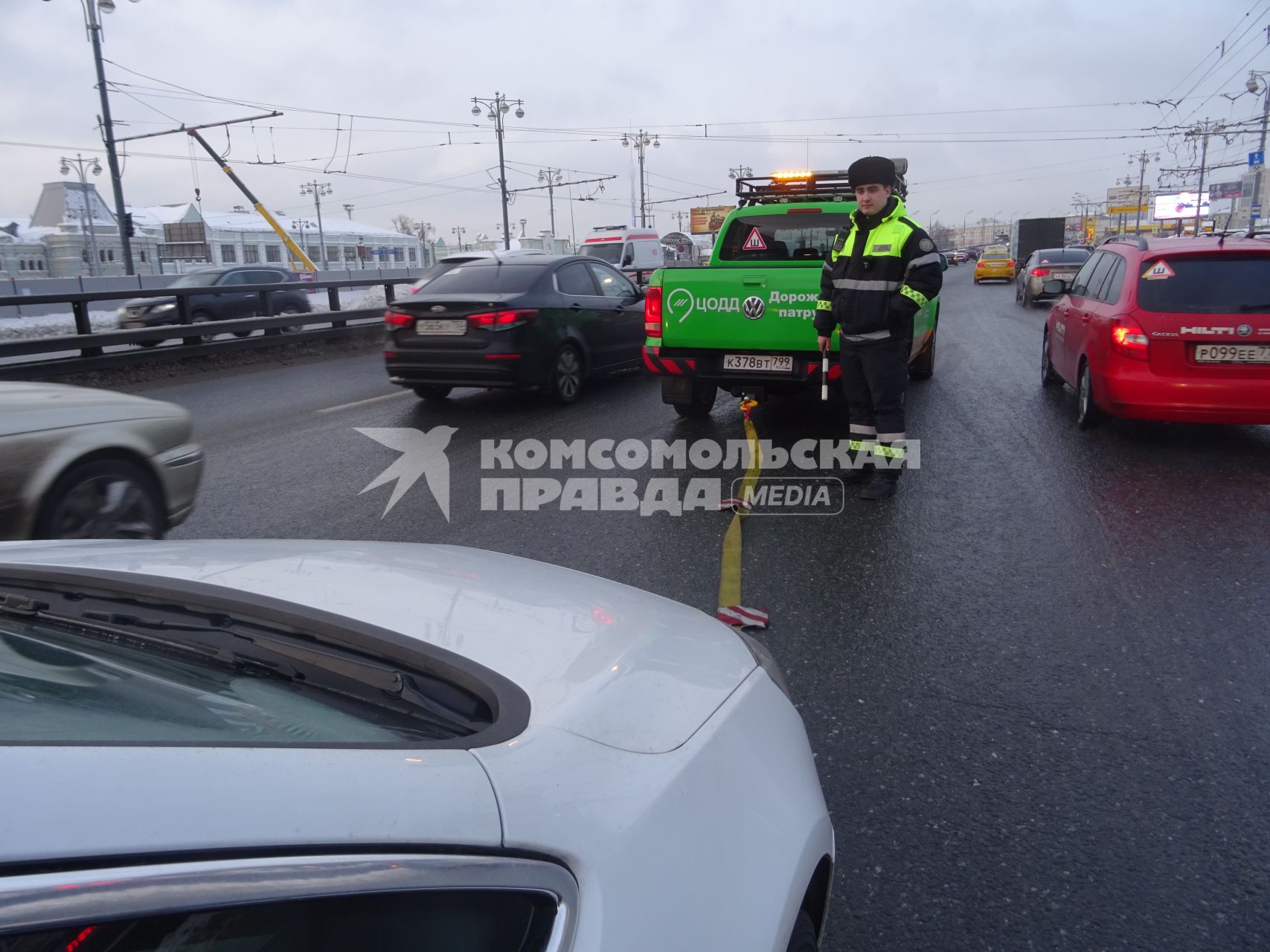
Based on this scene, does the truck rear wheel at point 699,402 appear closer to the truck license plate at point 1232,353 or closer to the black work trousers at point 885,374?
the black work trousers at point 885,374

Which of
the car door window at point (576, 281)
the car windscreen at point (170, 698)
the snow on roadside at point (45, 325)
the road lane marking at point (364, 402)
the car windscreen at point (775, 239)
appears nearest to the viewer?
the car windscreen at point (170, 698)

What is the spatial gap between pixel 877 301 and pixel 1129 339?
244 cm

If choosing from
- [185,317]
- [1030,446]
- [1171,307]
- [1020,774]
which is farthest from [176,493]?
[185,317]

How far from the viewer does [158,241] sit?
6575 cm

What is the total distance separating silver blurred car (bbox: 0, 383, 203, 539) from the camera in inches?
164

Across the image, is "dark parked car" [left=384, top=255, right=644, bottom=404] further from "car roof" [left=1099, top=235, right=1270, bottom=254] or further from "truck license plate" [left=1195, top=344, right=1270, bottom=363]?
"truck license plate" [left=1195, top=344, right=1270, bottom=363]

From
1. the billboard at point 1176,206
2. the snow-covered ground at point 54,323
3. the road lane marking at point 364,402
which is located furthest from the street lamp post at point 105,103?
the billboard at point 1176,206

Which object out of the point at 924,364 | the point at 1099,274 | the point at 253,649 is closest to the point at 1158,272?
the point at 1099,274

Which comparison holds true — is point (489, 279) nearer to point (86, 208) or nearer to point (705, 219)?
point (86, 208)

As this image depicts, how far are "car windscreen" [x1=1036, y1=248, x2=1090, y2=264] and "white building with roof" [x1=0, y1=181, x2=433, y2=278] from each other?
38258 millimetres

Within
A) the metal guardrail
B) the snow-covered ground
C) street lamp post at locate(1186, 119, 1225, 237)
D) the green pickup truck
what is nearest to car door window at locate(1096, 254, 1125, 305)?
the green pickup truck

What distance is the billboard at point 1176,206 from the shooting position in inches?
3211

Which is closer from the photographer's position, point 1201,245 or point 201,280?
point 1201,245

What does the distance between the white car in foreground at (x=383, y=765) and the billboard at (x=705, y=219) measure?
83.8 metres
